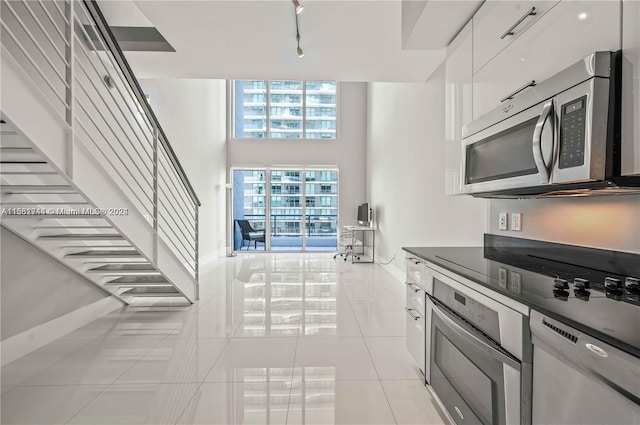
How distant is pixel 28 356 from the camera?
2.65 meters

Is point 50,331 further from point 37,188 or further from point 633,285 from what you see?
point 633,285

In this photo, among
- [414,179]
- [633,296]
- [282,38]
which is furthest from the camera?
[414,179]

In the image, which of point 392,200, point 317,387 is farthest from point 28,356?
point 392,200

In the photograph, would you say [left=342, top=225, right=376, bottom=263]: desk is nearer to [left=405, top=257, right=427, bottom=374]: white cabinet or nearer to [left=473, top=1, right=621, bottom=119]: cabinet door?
[left=405, top=257, right=427, bottom=374]: white cabinet

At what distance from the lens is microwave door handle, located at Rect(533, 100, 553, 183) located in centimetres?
142

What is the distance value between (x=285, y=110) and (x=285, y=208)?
2.78 m

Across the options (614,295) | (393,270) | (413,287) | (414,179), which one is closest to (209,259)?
(393,270)

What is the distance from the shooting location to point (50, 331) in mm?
2941

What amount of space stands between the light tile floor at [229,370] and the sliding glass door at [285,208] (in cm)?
542

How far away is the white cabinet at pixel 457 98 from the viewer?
7.55 feet

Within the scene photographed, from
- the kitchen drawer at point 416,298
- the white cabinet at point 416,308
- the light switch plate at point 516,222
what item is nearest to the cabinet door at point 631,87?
the light switch plate at point 516,222

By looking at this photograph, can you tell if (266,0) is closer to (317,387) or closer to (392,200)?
(317,387)

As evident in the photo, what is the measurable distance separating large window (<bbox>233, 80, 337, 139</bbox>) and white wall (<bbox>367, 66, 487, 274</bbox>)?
1938 millimetres

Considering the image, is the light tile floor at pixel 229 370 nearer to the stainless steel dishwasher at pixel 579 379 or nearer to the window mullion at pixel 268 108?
the stainless steel dishwasher at pixel 579 379
